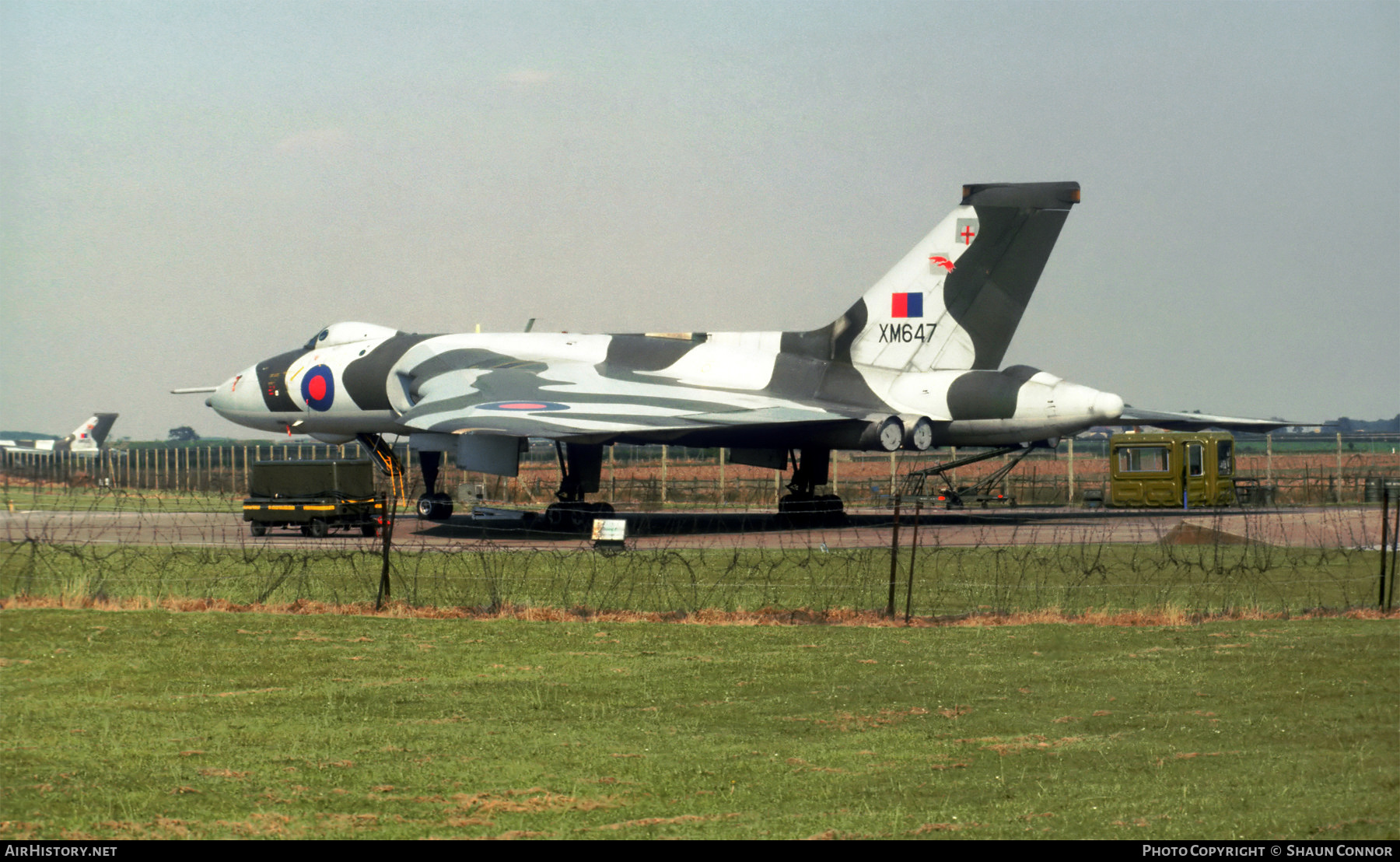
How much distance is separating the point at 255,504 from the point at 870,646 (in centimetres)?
1986

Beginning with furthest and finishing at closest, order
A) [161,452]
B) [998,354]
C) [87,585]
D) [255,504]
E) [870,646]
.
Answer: [161,452] → [998,354] → [255,504] → [87,585] → [870,646]

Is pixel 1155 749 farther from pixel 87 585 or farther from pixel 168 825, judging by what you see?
pixel 87 585

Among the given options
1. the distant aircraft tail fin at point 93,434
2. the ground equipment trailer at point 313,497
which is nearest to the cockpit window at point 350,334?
the ground equipment trailer at point 313,497

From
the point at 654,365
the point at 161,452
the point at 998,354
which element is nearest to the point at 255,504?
the point at 654,365

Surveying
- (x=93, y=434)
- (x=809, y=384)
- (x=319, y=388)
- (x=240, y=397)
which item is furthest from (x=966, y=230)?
(x=93, y=434)

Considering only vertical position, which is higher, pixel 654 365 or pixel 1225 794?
pixel 654 365

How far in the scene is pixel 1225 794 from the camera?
7.98 m

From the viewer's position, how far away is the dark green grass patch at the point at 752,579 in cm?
1780

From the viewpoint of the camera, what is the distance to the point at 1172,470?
38812 millimetres

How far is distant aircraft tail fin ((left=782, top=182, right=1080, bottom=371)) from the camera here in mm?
32438

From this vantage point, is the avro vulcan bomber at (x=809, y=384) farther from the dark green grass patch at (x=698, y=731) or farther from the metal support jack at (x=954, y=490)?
the dark green grass patch at (x=698, y=731)

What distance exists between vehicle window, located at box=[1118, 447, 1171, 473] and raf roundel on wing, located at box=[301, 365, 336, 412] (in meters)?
22.0

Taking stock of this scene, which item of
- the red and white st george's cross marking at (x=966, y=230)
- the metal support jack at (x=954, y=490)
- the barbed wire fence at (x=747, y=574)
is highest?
the red and white st george's cross marking at (x=966, y=230)

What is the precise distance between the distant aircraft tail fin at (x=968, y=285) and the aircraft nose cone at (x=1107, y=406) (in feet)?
8.62
